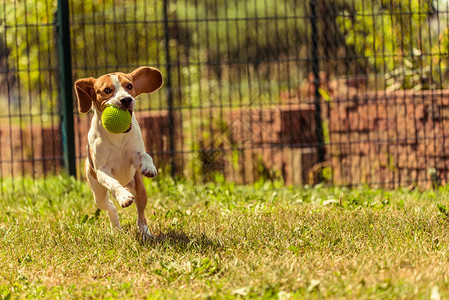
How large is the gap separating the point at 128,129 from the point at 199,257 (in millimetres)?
956

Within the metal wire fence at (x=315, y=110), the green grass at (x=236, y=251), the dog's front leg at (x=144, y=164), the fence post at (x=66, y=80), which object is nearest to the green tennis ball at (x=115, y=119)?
the dog's front leg at (x=144, y=164)

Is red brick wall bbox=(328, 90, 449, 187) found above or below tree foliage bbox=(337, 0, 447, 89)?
below

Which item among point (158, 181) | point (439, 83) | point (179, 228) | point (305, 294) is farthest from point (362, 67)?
point (305, 294)

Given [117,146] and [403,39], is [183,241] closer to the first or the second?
[117,146]

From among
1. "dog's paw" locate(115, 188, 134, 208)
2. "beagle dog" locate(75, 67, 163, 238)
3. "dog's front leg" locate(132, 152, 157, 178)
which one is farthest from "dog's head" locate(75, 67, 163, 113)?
"dog's paw" locate(115, 188, 134, 208)

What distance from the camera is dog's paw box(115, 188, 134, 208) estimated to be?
12.8ft

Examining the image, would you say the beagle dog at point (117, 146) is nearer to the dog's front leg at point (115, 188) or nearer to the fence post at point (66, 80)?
the dog's front leg at point (115, 188)

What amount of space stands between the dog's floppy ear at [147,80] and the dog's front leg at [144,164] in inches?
18.4

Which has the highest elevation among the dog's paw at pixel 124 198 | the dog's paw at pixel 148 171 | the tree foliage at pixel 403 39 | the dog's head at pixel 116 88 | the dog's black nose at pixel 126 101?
the tree foliage at pixel 403 39

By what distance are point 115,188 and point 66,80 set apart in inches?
132

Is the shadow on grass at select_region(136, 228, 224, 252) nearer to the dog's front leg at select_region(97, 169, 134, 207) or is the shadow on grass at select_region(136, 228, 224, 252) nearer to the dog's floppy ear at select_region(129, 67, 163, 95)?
the dog's front leg at select_region(97, 169, 134, 207)

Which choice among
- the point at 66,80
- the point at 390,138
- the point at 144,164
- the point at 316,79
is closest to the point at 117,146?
the point at 144,164

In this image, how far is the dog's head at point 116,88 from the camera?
411 centimetres

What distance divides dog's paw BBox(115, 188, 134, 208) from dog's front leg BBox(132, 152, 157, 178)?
17 cm
